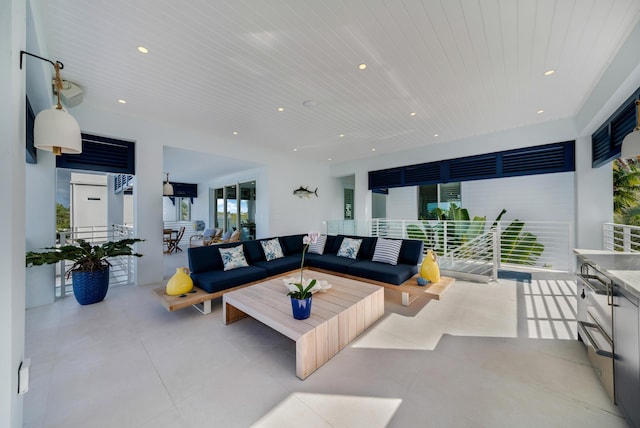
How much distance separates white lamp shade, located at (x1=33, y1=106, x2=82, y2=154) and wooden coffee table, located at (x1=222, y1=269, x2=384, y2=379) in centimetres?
199

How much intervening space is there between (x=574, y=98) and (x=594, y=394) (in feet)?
13.6

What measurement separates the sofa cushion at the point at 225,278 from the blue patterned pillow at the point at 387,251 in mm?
2007

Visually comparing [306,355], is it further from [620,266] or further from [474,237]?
[474,237]

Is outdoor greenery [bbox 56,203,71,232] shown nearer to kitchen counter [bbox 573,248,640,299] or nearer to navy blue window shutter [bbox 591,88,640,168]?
→ kitchen counter [bbox 573,248,640,299]

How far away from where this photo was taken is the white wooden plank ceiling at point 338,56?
2.09 m

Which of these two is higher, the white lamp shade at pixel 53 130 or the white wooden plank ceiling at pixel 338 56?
the white wooden plank ceiling at pixel 338 56

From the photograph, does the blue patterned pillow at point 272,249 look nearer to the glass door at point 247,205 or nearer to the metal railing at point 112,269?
the metal railing at point 112,269

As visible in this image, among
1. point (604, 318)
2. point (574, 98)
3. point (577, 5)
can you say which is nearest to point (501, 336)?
point (604, 318)

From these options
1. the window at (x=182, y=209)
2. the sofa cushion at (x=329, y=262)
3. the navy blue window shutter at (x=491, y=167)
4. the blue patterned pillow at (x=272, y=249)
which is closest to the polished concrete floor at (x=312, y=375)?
the sofa cushion at (x=329, y=262)

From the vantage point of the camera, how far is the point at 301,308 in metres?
2.20

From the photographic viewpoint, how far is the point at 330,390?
183cm

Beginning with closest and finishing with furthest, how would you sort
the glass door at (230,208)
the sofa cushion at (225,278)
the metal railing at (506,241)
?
the sofa cushion at (225,278)
the metal railing at (506,241)
the glass door at (230,208)

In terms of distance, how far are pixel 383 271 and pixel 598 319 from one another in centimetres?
215

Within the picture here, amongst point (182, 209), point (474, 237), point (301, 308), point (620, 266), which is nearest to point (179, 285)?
point (301, 308)
